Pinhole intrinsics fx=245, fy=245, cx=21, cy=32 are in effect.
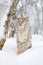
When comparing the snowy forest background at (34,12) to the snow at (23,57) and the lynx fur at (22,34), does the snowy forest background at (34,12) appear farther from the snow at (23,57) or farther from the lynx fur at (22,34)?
the snow at (23,57)

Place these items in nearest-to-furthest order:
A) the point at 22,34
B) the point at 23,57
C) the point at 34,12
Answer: the point at 23,57, the point at 22,34, the point at 34,12

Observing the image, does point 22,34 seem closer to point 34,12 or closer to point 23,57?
point 23,57

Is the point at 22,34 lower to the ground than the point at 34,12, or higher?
higher

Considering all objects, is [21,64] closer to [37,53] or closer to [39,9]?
[37,53]

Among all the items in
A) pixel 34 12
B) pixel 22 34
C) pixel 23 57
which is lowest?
pixel 34 12

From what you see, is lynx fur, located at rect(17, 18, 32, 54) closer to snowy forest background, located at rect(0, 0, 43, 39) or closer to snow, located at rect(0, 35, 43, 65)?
snow, located at rect(0, 35, 43, 65)

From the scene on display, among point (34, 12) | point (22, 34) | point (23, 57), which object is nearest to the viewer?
point (23, 57)

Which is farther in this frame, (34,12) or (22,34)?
(34,12)

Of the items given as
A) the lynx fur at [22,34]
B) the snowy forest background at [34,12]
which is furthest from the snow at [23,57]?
the snowy forest background at [34,12]

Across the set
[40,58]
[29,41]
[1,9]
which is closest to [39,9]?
[1,9]

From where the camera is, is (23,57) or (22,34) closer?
(23,57)

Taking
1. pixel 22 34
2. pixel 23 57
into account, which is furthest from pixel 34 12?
pixel 23 57

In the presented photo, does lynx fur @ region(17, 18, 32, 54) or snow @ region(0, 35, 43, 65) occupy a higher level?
lynx fur @ region(17, 18, 32, 54)

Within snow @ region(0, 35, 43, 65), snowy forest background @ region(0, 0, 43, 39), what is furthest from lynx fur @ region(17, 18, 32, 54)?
snowy forest background @ region(0, 0, 43, 39)
